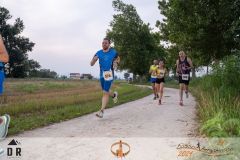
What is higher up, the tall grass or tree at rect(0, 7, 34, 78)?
tree at rect(0, 7, 34, 78)

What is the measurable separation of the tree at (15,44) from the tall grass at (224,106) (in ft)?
158

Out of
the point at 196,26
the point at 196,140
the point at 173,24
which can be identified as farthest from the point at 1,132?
the point at 173,24

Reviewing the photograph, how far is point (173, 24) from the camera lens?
27.4 meters

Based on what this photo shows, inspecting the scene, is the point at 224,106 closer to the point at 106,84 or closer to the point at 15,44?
the point at 106,84

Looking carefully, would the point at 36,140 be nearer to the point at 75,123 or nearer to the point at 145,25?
the point at 75,123

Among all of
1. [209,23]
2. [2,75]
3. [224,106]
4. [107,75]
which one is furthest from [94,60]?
[209,23]

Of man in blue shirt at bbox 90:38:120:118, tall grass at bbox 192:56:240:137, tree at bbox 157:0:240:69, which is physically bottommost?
tall grass at bbox 192:56:240:137

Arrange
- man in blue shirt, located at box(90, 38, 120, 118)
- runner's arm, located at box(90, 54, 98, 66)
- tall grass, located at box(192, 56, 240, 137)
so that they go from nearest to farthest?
1. tall grass, located at box(192, 56, 240, 137)
2. man in blue shirt, located at box(90, 38, 120, 118)
3. runner's arm, located at box(90, 54, 98, 66)

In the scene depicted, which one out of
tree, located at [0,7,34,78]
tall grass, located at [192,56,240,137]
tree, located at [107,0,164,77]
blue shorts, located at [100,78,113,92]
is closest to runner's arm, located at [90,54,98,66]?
blue shorts, located at [100,78,113,92]

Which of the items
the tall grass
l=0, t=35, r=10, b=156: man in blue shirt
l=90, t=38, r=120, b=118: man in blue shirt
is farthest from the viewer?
l=90, t=38, r=120, b=118: man in blue shirt

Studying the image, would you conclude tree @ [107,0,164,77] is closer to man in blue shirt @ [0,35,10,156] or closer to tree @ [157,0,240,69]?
tree @ [157,0,240,69]

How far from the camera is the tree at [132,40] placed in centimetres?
7244

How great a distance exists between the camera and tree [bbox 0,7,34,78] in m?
61.3

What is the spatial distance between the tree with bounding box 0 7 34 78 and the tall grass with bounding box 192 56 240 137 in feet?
158
